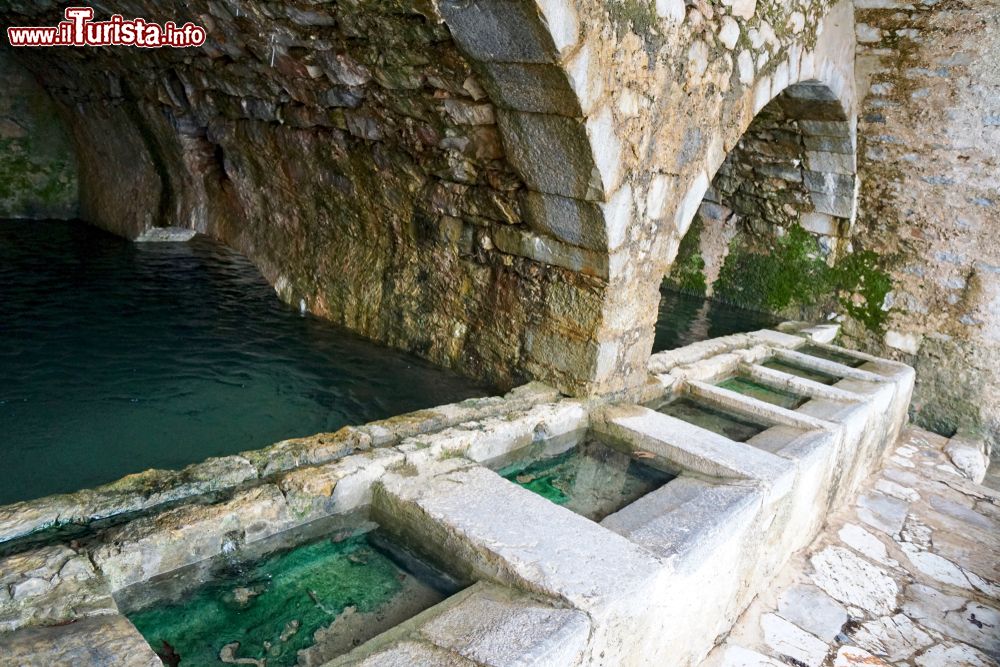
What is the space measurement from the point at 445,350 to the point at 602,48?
1959 millimetres

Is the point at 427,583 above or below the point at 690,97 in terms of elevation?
below

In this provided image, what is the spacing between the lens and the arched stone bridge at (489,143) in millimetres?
2482

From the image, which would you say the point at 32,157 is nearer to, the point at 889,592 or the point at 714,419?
the point at 714,419

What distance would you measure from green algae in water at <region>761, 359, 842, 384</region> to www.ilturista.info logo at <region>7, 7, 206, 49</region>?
372 cm

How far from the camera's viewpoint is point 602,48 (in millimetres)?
2316

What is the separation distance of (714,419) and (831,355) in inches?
70.8

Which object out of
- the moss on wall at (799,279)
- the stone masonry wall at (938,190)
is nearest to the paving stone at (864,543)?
the stone masonry wall at (938,190)

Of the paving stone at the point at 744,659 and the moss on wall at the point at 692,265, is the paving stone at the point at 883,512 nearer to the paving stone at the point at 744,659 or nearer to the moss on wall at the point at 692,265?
the paving stone at the point at 744,659

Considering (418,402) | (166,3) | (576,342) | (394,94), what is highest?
(166,3)

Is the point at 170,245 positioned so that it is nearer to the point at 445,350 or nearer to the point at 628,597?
the point at 445,350

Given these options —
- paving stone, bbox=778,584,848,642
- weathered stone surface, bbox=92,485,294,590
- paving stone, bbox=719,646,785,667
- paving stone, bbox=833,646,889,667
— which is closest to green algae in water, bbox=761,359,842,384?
paving stone, bbox=778,584,848,642

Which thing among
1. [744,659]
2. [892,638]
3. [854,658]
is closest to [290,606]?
[744,659]

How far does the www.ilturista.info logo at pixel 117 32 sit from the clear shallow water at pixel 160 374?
1649 mm

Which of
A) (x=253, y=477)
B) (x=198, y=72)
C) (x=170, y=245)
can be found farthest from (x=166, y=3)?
(x=170, y=245)
